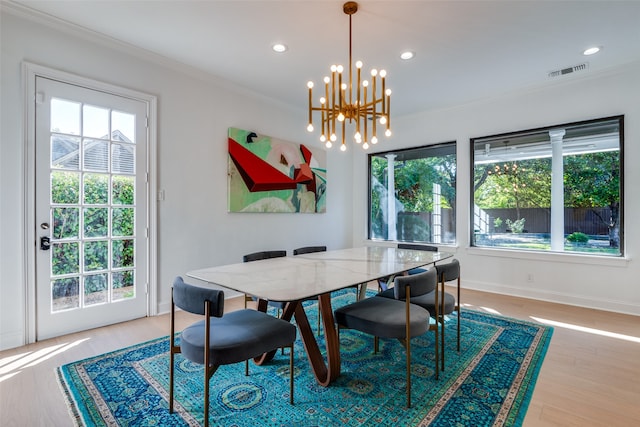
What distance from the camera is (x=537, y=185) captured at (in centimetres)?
412

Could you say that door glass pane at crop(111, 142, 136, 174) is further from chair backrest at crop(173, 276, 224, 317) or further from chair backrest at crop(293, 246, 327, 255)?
chair backrest at crop(173, 276, 224, 317)

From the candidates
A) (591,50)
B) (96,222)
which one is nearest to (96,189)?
(96,222)

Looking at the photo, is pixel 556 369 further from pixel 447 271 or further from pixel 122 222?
pixel 122 222

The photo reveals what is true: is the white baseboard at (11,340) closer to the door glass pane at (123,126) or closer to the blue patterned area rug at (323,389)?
the blue patterned area rug at (323,389)

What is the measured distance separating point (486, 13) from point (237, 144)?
9.56 ft

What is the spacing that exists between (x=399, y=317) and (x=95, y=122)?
10.5 ft

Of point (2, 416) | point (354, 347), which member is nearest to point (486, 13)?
point (354, 347)

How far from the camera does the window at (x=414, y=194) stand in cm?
488

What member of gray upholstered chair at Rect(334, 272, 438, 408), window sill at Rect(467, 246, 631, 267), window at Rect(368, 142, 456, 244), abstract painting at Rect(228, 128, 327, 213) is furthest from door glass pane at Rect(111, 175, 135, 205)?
window sill at Rect(467, 246, 631, 267)

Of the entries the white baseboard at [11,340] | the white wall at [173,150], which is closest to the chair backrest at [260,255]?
the white wall at [173,150]

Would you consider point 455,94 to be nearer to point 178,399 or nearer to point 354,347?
point 354,347

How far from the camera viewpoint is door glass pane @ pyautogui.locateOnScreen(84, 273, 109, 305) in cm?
290

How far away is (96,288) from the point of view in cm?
296

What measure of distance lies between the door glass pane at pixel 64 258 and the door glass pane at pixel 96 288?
150 mm
